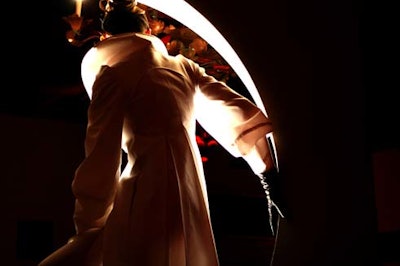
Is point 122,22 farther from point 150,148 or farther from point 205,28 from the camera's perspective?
point 150,148

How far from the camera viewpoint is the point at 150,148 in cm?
201

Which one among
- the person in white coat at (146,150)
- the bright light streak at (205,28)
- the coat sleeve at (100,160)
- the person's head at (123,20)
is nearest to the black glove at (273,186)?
the person in white coat at (146,150)

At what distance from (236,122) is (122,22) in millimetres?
620

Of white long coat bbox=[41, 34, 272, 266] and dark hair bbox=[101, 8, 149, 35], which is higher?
dark hair bbox=[101, 8, 149, 35]

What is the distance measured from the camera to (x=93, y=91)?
2.08 meters

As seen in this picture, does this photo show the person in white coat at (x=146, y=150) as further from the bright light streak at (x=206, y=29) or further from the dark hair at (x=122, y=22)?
the bright light streak at (x=206, y=29)

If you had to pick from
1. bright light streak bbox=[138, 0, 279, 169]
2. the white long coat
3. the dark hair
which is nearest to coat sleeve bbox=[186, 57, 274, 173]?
the white long coat

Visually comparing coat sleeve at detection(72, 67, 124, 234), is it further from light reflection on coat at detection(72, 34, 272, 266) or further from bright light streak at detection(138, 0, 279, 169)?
bright light streak at detection(138, 0, 279, 169)

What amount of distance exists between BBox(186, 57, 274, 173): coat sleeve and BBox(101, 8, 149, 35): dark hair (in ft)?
1.09

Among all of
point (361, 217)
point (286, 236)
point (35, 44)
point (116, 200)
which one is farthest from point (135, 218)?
point (35, 44)

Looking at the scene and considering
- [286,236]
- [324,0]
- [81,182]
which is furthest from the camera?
[324,0]

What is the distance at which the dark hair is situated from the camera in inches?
88.4

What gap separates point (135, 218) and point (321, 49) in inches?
41.9

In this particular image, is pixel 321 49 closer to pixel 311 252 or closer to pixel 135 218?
pixel 311 252
